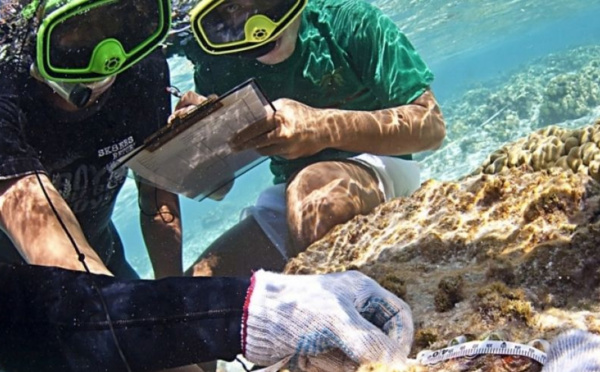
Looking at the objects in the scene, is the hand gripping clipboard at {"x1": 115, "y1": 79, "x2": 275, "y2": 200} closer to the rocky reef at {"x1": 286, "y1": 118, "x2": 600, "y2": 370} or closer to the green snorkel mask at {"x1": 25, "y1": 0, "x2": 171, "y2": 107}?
the green snorkel mask at {"x1": 25, "y1": 0, "x2": 171, "y2": 107}

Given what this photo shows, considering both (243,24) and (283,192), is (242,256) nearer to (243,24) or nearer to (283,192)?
(283,192)

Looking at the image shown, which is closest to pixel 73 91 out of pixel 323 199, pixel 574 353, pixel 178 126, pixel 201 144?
pixel 178 126

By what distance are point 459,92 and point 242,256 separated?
32723mm

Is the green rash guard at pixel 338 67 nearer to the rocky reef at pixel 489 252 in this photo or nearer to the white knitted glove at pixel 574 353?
the rocky reef at pixel 489 252

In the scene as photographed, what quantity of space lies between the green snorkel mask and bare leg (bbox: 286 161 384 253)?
4.72 ft

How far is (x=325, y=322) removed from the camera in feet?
5.75

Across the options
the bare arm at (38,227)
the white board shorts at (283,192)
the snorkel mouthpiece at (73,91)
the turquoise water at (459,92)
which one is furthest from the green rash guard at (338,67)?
the turquoise water at (459,92)

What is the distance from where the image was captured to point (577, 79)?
15.5 metres

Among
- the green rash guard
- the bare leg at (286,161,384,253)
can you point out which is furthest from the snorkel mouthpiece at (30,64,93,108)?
the bare leg at (286,161,384,253)

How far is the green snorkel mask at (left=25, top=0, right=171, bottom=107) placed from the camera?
9.26 feet

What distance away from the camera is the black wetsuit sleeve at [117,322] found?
2.01 meters

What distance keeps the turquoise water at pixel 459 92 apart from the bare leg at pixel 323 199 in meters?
9.51

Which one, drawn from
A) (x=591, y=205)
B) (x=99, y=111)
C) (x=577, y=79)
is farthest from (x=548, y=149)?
(x=577, y=79)

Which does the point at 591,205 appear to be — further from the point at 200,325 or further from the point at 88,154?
the point at 88,154
